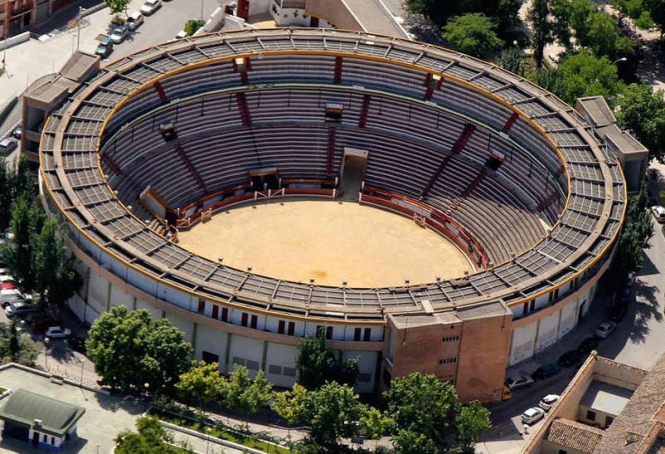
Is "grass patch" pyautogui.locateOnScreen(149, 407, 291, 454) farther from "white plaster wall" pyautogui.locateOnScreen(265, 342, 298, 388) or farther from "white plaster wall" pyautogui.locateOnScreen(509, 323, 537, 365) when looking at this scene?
"white plaster wall" pyautogui.locateOnScreen(509, 323, 537, 365)

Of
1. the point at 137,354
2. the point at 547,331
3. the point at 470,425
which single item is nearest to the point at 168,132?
the point at 137,354

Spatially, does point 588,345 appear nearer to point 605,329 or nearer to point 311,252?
point 605,329

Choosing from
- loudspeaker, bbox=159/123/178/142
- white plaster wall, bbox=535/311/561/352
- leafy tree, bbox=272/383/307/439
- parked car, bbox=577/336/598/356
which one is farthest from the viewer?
loudspeaker, bbox=159/123/178/142

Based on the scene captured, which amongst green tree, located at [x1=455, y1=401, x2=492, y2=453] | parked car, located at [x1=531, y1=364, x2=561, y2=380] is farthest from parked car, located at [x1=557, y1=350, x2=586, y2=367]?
green tree, located at [x1=455, y1=401, x2=492, y2=453]

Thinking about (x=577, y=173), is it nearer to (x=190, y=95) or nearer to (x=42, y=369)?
(x=190, y=95)

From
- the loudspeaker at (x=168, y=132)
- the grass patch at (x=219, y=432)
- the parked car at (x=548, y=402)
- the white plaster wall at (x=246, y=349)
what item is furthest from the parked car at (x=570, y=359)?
the loudspeaker at (x=168, y=132)

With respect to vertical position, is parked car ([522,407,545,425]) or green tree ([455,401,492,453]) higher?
parked car ([522,407,545,425])

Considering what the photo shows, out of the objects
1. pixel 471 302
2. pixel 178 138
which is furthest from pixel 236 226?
pixel 471 302
